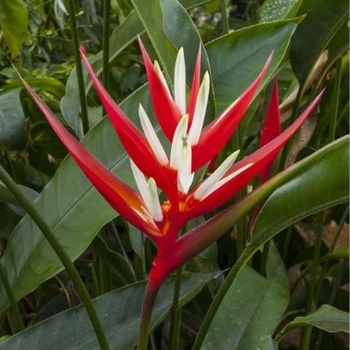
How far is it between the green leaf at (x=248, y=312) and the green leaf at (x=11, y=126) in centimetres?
29

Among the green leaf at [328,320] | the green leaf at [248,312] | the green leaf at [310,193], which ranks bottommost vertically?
the green leaf at [248,312]

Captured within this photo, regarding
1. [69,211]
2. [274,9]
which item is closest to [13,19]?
[69,211]

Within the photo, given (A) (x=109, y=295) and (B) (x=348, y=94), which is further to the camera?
(B) (x=348, y=94)

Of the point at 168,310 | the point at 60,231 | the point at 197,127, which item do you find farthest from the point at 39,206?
the point at 197,127

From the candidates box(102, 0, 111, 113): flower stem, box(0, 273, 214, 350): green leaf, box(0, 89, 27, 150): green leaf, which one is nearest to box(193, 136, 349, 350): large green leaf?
box(0, 273, 214, 350): green leaf

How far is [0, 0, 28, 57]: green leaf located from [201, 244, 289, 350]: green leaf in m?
0.31

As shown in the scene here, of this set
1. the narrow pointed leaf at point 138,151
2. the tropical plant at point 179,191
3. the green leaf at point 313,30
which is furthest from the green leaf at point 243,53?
the narrow pointed leaf at point 138,151

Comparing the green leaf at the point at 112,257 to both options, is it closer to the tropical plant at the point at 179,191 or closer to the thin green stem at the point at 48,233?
the tropical plant at the point at 179,191

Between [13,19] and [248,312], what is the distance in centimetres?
35

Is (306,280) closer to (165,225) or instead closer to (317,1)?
(317,1)

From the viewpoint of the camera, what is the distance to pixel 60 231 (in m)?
0.60

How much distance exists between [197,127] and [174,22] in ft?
0.64

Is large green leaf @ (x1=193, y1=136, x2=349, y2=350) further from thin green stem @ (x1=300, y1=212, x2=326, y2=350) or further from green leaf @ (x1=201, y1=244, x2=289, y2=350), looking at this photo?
thin green stem @ (x1=300, y1=212, x2=326, y2=350)

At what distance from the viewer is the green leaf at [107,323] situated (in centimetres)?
57
